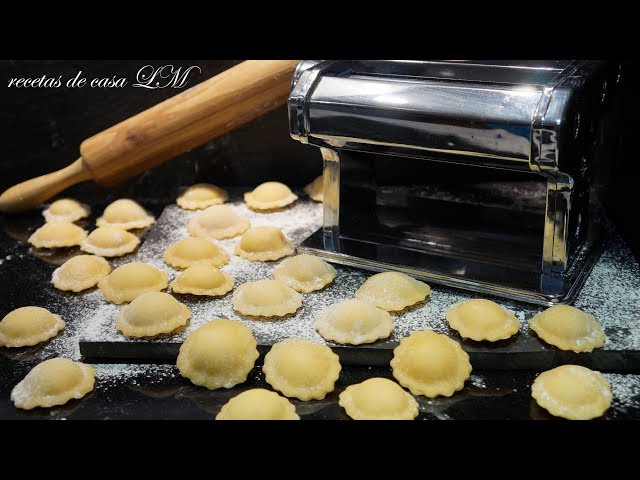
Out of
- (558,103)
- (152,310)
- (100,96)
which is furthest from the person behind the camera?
(100,96)

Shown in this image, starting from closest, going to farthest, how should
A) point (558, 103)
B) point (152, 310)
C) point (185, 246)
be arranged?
point (558, 103), point (152, 310), point (185, 246)

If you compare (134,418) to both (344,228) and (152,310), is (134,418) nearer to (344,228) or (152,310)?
(152,310)

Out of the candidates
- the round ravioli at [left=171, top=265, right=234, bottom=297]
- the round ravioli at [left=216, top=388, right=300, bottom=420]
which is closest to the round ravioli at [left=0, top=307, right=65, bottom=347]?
the round ravioli at [left=171, top=265, right=234, bottom=297]

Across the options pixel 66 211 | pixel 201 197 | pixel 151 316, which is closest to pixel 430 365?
pixel 151 316

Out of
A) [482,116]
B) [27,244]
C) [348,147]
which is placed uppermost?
[482,116]

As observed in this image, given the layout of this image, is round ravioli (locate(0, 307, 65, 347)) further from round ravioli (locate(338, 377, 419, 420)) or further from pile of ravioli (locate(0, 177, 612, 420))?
round ravioli (locate(338, 377, 419, 420))

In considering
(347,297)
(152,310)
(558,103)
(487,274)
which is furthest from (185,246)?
(558,103)
